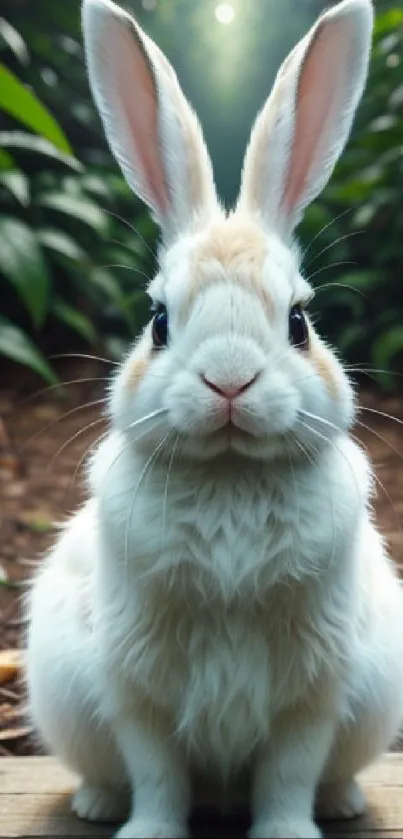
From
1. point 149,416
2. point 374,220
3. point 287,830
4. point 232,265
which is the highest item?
point 374,220

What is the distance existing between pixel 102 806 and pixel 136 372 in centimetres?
45

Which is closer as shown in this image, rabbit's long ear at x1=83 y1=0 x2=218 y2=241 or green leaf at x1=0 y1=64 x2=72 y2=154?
rabbit's long ear at x1=83 y1=0 x2=218 y2=241

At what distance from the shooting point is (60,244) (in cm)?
261

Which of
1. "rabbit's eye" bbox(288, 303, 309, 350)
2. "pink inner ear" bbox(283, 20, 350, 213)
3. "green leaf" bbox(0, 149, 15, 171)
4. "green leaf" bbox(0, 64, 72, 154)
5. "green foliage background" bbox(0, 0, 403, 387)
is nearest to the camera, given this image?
"rabbit's eye" bbox(288, 303, 309, 350)

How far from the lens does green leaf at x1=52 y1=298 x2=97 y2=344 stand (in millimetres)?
2559

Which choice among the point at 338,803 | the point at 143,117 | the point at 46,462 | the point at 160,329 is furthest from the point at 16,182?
the point at 338,803

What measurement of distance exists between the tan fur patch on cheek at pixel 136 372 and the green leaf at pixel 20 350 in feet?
4.33

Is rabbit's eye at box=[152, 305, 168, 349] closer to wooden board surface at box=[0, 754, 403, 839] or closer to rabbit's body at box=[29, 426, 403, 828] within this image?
rabbit's body at box=[29, 426, 403, 828]

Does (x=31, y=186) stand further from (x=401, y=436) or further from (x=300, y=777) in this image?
(x=300, y=777)

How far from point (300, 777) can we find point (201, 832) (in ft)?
0.41

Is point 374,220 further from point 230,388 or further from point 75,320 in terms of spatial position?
point 230,388

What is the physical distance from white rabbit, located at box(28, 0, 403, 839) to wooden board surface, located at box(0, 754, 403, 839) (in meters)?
0.03

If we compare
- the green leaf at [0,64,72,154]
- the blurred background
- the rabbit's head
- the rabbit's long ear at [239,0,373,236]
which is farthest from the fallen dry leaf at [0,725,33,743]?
the green leaf at [0,64,72,154]

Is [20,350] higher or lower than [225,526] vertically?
higher
